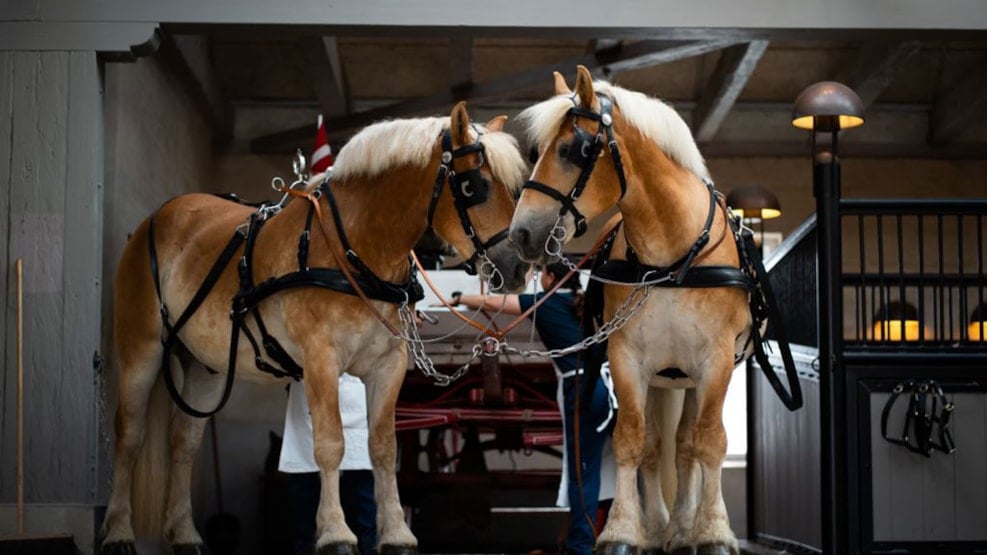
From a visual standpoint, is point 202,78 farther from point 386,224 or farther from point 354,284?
point 354,284

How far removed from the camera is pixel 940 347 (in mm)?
6043

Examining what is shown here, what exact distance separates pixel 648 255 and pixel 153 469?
261 cm

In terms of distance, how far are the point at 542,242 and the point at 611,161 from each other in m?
0.43

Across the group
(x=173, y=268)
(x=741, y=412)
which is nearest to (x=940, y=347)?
(x=173, y=268)

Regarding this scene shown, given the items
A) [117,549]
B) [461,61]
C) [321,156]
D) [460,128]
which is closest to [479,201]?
[460,128]

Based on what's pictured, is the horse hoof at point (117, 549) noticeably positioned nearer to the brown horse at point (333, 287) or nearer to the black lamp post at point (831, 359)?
the brown horse at point (333, 287)

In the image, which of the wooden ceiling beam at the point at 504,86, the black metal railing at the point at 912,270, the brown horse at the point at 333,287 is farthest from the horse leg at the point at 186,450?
the wooden ceiling beam at the point at 504,86

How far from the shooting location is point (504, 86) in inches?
452

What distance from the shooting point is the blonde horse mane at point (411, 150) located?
5016 millimetres

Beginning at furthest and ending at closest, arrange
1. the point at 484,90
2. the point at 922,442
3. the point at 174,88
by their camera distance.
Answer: the point at 484,90
the point at 174,88
the point at 922,442

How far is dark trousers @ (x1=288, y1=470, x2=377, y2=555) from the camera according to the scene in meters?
6.37

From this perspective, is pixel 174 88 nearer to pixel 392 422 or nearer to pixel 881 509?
pixel 392 422

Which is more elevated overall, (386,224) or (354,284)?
(386,224)

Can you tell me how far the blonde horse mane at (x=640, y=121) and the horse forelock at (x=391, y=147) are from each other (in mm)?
419
